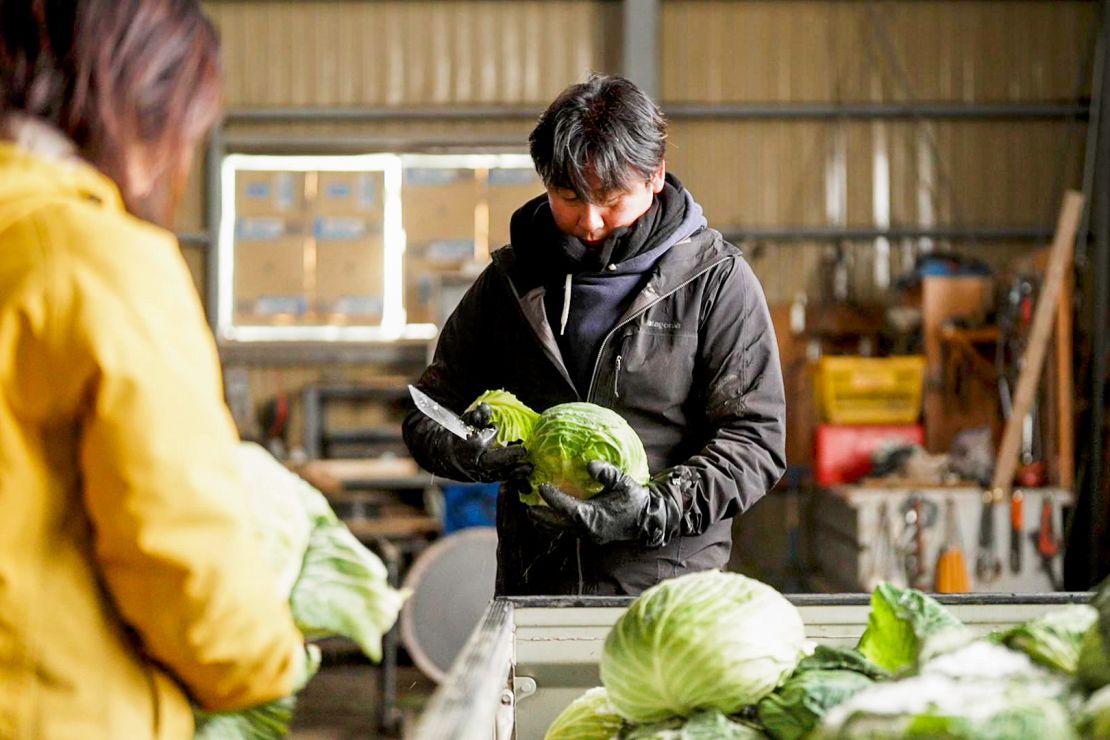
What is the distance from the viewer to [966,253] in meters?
7.53

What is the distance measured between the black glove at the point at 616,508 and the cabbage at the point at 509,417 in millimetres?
172

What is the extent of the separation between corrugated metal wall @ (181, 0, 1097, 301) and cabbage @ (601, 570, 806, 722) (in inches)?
251

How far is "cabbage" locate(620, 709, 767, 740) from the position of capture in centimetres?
122

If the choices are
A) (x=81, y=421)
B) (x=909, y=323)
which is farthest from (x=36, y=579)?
(x=909, y=323)

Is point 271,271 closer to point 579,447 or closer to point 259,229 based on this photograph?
point 259,229

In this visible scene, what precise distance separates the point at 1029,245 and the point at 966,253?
40cm

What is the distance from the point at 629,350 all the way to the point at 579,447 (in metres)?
0.25

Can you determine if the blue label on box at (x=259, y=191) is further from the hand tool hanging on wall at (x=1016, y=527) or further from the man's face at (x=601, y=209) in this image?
the man's face at (x=601, y=209)

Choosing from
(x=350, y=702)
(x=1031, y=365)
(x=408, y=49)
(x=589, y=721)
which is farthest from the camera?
(x=408, y=49)

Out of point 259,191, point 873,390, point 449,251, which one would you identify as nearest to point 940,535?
point 873,390

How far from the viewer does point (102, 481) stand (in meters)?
0.92

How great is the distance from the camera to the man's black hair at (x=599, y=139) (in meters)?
2.08

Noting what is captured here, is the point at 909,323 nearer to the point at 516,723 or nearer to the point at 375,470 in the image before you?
the point at 375,470

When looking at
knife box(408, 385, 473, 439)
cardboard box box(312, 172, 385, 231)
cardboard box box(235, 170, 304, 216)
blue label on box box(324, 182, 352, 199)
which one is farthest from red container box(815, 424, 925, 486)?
knife box(408, 385, 473, 439)
